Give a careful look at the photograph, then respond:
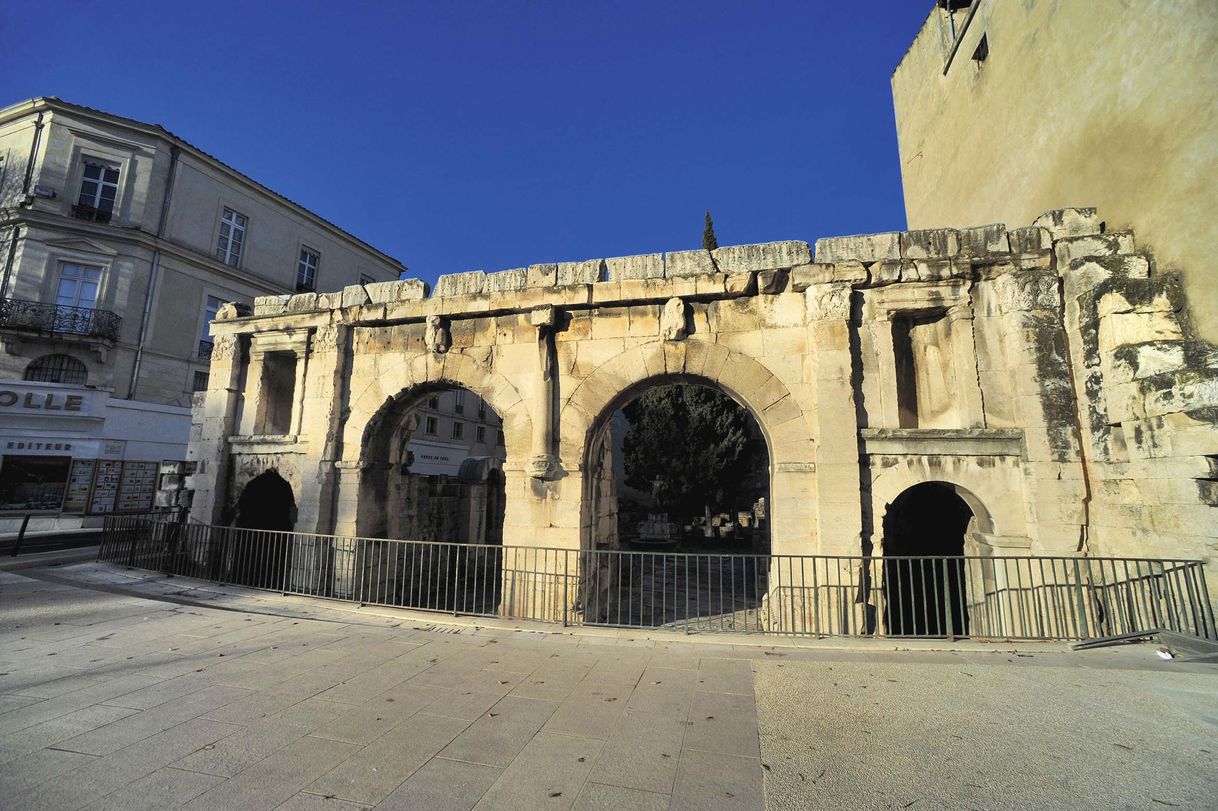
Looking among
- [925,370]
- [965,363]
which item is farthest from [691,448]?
[965,363]

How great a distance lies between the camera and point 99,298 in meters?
17.3

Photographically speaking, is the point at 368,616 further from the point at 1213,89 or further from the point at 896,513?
the point at 1213,89

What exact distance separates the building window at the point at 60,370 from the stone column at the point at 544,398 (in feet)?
60.8

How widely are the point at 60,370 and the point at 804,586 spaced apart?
23822 mm

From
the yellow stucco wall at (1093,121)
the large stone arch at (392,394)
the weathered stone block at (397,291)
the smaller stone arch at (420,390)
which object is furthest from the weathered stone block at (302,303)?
the yellow stucco wall at (1093,121)

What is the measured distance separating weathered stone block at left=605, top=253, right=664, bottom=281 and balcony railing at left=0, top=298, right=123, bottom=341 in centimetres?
1885

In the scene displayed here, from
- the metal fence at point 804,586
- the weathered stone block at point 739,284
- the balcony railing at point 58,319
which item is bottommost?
the metal fence at point 804,586

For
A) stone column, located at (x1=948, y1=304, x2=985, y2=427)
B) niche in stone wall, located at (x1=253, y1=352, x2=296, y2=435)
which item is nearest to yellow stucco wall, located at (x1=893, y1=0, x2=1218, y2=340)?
stone column, located at (x1=948, y1=304, x2=985, y2=427)

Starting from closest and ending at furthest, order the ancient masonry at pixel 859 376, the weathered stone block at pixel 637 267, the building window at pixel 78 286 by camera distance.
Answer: the ancient masonry at pixel 859 376 → the weathered stone block at pixel 637 267 → the building window at pixel 78 286

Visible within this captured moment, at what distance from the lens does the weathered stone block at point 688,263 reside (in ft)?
25.8

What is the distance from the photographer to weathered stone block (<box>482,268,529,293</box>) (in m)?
8.61

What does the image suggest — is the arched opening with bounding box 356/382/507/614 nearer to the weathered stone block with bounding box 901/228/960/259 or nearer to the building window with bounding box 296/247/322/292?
the weathered stone block with bounding box 901/228/960/259

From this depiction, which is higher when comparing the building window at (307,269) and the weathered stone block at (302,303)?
the building window at (307,269)

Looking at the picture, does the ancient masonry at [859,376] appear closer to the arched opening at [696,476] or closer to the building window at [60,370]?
the arched opening at [696,476]
